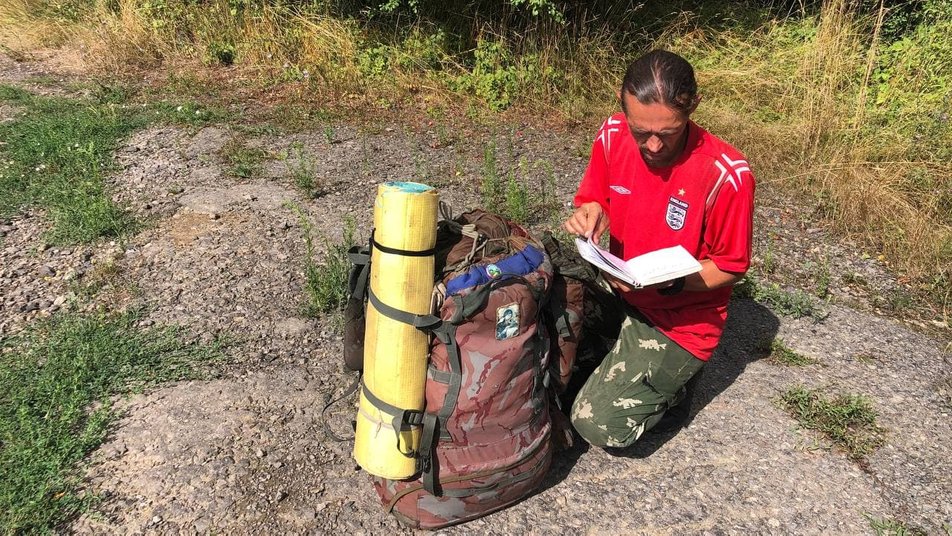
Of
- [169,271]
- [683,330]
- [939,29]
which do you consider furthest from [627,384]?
[939,29]

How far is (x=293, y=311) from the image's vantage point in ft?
11.5

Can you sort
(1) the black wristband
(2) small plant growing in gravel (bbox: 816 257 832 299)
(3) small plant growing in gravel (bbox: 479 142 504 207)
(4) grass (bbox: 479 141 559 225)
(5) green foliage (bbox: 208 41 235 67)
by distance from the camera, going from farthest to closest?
(5) green foliage (bbox: 208 41 235 67)
(3) small plant growing in gravel (bbox: 479 142 504 207)
(4) grass (bbox: 479 141 559 225)
(2) small plant growing in gravel (bbox: 816 257 832 299)
(1) the black wristband

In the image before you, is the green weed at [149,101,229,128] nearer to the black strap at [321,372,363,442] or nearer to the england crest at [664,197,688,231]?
the black strap at [321,372,363,442]

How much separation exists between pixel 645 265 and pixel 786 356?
1.67 m

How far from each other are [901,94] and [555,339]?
583 centimetres

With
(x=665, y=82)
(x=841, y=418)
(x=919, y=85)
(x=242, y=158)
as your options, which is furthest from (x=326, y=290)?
(x=919, y=85)

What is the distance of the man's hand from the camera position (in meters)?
2.51

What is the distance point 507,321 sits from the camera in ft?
7.06

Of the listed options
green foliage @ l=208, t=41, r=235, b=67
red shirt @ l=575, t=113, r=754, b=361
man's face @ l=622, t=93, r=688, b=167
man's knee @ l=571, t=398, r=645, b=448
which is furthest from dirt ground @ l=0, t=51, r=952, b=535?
green foliage @ l=208, t=41, r=235, b=67

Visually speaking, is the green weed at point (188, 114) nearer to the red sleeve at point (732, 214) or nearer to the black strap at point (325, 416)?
the black strap at point (325, 416)

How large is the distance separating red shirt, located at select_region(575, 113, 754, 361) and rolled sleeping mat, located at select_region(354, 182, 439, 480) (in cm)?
97

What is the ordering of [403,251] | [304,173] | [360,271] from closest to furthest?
1. [403,251]
2. [360,271]
3. [304,173]

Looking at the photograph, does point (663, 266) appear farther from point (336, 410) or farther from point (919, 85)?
point (919, 85)

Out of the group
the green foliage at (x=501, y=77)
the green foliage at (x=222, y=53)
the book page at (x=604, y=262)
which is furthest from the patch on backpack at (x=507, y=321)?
the green foliage at (x=222, y=53)
